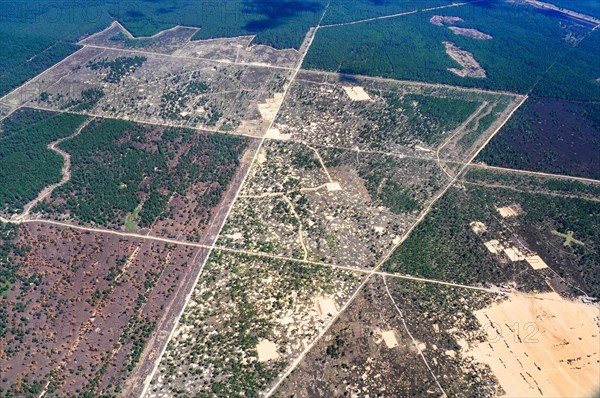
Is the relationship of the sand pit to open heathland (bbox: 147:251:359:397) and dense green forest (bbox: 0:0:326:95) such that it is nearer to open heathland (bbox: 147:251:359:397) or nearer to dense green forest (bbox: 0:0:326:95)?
dense green forest (bbox: 0:0:326:95)

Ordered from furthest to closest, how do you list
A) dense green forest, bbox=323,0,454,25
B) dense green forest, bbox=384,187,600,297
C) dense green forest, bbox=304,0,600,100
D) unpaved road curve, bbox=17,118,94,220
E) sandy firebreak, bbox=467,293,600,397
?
dense green forest, bbox=323,0,454,25, dense green forest, bbox=304,0,600,100, unpaved road curve, bbox=17,118,94,220, dense green forest, bbox=384,187,600,297, sandy firebreak, bbox=467,293,600,397

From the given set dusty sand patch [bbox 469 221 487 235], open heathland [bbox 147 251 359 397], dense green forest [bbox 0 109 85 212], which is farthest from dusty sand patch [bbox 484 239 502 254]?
dense green forest [bbox 0 109 85 212]

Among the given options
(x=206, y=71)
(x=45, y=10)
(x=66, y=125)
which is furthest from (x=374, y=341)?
(x=45, y=10)

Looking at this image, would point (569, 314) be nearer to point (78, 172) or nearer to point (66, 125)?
point (78, 172)

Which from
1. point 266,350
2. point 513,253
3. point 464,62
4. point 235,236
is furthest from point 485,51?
point 266,350

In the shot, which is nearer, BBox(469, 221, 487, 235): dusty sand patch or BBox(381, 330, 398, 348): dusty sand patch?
BBox(381, 330, 398, 348): dusty sand patch

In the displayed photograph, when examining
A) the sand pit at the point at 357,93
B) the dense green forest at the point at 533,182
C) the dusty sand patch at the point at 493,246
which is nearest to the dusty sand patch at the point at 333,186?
the dense green forest at the point at 533,182
